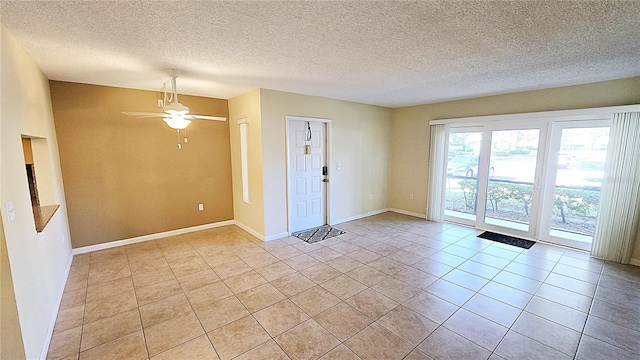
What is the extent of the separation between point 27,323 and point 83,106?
3.17 meters

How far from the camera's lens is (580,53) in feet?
8.49

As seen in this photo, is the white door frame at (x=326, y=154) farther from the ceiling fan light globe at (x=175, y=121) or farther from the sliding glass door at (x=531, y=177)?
the sliding glass door at (x=531, y=177)

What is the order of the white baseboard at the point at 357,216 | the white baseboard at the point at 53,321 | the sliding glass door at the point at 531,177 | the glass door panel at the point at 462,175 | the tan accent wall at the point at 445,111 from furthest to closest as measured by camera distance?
the white baseboard at the point at 357,216
the glass door panel at the point at 462,175
the sliding glass door at the point at 531,177
the tan accent wall at the point at 445,111
the white baseboard at the point at 53,321

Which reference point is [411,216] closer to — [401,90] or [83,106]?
[401,90]

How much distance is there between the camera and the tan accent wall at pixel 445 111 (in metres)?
3.58

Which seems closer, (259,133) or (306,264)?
(306,264)

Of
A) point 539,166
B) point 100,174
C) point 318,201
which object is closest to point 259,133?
point 318,201

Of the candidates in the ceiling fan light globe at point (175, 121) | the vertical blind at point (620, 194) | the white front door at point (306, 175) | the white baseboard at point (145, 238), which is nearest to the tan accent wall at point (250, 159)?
the white baseboard at point (145, 238)

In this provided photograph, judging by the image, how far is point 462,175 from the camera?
17.3 ft

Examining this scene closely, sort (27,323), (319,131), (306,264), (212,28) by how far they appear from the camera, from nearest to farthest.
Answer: (27,323) → (212,28) → (306,264) → (319,131)

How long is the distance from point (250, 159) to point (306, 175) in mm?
1078

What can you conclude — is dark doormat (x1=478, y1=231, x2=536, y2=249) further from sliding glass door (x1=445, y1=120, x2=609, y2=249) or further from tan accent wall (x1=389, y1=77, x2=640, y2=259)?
tan accent wall (x1=389, y1=77, x2=640, y2=259)

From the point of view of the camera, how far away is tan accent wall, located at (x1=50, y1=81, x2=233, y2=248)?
148 inches

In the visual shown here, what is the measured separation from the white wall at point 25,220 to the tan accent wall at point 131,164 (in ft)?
2.82
